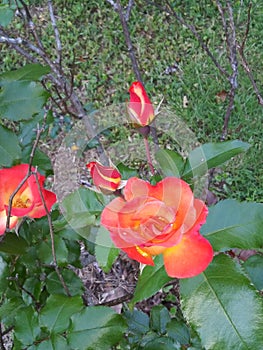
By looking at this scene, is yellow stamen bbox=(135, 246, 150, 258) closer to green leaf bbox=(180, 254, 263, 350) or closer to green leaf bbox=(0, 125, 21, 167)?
green leaf bbox=(180, 254, 263, 350)

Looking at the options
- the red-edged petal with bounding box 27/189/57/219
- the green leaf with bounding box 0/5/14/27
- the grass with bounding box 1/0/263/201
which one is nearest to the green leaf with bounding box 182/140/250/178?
the red-edged petal with bounding box 27/189/57/219

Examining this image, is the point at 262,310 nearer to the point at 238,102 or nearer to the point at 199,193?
the point at 199,193

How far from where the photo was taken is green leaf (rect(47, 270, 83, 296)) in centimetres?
115

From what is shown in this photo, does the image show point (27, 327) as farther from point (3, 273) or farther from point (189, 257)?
point (189, 257)

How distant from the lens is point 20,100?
3.39ft

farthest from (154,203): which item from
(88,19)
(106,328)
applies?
(88,19)

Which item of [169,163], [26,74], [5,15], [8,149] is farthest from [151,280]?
[5,15]

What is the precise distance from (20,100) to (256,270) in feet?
1.81

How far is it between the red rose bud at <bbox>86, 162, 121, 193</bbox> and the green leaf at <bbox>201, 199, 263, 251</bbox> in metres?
0.20

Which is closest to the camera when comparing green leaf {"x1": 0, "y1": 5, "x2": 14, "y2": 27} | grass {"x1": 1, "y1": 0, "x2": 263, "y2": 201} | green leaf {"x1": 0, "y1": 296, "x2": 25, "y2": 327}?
green leaf {"x1": 0, "y1": 296, "x2": 25, "y2": 327}

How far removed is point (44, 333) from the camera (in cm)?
Answer: 92

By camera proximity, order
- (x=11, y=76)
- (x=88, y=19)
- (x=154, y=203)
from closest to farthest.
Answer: (x=154, y=203) < (x=11, y=76) < (x=88, y=19)

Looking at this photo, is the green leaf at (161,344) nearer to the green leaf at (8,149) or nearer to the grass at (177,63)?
the green leaf at (8,149)

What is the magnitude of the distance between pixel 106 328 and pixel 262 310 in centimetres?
27
